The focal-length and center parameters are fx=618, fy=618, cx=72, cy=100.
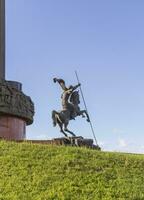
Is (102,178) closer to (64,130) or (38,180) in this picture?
(38,180)

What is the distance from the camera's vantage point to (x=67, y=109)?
20172mm

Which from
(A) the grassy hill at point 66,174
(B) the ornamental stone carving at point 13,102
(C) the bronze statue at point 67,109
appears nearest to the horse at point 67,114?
(C) the bronze statue at point 67,109

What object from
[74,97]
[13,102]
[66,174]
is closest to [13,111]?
[13,102]

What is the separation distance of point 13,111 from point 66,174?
8.71 meters

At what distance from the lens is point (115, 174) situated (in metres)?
12.8

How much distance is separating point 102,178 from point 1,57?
12.7 metres

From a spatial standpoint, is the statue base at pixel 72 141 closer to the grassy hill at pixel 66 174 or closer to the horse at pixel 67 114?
the horse at pixel 67 114

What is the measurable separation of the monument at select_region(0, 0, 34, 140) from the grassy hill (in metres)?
5.50

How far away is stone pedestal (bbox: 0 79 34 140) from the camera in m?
20.6

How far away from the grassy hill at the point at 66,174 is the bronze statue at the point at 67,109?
16.0 ft

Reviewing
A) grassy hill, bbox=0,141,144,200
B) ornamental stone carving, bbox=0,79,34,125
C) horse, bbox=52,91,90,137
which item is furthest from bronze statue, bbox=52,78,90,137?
grassy hill, bbox=0,141,144,200

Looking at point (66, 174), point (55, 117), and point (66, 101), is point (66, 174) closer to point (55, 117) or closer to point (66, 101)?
point (55, 117)

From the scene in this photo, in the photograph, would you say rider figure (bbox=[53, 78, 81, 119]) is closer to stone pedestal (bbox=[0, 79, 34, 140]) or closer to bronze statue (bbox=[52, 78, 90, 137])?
bronze statue (bbox=[52, 78, 90, 137])

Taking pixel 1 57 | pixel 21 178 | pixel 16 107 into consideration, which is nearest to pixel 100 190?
pixel 21 178
